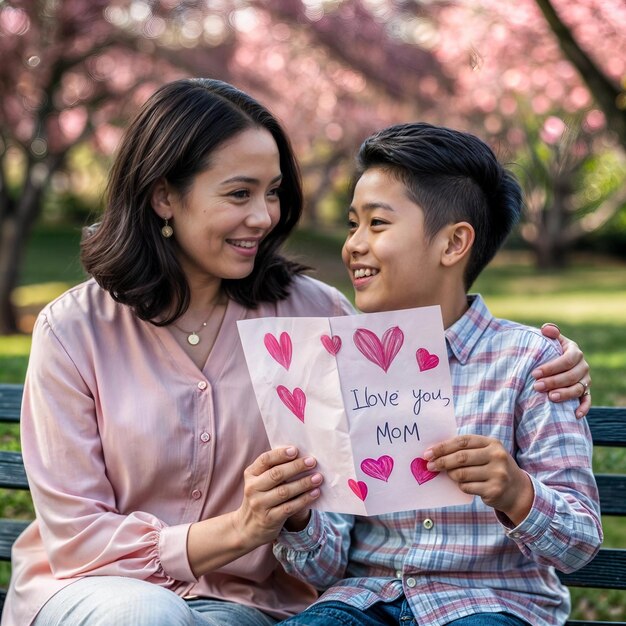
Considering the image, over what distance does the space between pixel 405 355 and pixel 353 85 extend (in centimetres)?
1391

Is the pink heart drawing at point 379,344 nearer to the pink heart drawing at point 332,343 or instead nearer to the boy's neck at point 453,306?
the pink heart drawing at point 332,343

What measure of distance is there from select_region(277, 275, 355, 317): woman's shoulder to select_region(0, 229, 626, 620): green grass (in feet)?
0.73

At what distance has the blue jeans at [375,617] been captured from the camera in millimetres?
2326

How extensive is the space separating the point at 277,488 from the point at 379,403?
0.30 meters

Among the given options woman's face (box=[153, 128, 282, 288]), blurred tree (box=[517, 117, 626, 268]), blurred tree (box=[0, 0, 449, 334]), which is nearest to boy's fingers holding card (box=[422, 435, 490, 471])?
woman's face (box=[153, 128, 282, 288])

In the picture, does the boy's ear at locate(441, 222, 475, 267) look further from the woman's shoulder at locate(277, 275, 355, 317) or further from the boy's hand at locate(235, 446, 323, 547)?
the boy's hand at locate(235, 446, 323, 547)

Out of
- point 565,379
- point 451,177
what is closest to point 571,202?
point 451,177

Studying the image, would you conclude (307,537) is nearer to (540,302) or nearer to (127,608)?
(127,608)

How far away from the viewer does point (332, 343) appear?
2205mm

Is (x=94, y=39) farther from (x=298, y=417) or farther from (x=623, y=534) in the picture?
(x=298, y=417)

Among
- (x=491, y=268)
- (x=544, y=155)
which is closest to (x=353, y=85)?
(x=544, y=155)

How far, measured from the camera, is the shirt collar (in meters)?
2.58

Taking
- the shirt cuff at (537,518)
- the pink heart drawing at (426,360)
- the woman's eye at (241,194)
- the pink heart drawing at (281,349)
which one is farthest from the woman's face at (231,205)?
the shirt cuff at (537,518)

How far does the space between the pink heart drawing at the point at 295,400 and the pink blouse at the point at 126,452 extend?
439mm
